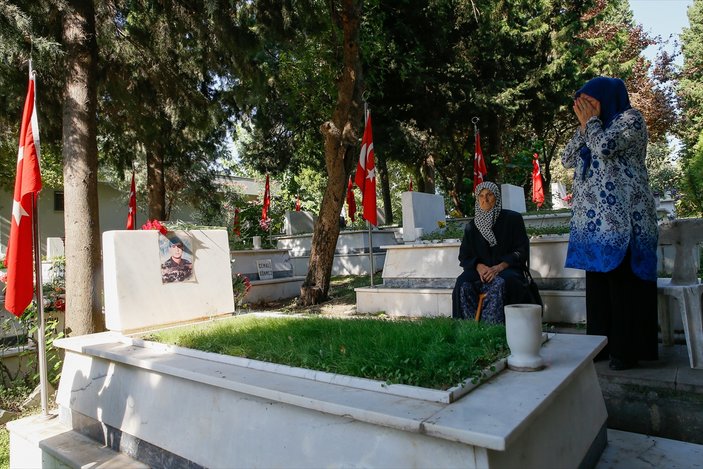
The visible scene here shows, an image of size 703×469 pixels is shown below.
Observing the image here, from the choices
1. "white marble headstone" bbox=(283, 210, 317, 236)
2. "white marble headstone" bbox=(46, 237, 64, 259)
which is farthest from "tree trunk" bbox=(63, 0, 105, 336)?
"white marble headstone" bbox=(283, 210, 317, 236)

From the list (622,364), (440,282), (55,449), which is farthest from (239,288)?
(622,364)

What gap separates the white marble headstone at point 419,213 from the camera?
809 centimetres

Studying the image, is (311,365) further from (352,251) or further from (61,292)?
(352,251)

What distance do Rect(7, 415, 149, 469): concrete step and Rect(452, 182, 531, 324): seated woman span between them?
2.82m

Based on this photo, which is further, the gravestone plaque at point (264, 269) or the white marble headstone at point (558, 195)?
the white marble headstone at point (558, 195)

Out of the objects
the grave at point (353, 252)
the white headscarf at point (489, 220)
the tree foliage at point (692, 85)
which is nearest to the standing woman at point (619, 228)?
the white headscarf at point (489, 220)

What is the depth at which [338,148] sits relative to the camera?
8.20 metres

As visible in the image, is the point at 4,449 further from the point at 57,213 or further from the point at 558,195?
the point at 57,213

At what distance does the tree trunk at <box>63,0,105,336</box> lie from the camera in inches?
197

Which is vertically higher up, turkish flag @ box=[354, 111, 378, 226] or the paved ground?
turkish flag @ box=[354, 111, 378, 226]

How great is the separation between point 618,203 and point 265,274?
7.93 metres

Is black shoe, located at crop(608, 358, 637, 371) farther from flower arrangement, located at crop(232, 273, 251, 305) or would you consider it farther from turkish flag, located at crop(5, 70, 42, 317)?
flower arrangement, located at crop(232, 273, 251, 305)

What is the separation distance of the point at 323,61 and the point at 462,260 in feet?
28.6

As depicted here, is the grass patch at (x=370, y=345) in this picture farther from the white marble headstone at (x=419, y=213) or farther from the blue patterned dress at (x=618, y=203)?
the white marble headstone at (x=419, y=213)
